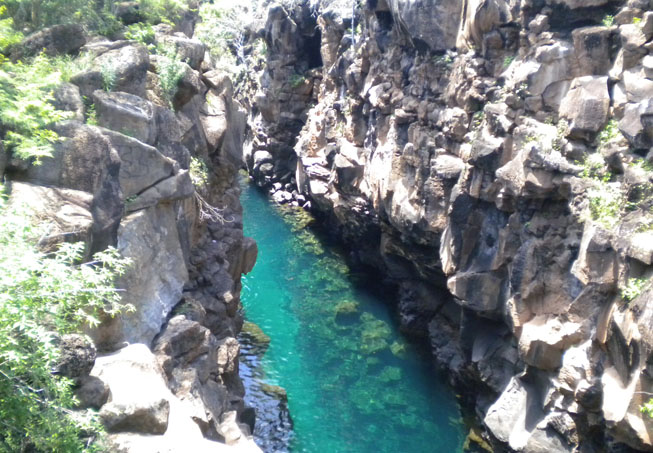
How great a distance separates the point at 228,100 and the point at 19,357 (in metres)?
14.1

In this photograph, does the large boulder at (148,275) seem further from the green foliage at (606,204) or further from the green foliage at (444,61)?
the green foliage at (444,61)

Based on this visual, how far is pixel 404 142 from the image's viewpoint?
22406 mm

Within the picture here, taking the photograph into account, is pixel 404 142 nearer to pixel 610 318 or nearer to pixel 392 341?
pixel 392 341

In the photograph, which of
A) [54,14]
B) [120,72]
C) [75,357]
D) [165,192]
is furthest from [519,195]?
[54,14]

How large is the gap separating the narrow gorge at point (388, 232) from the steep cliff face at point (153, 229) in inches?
2.0

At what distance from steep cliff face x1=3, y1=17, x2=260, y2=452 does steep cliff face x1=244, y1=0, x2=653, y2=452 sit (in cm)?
694

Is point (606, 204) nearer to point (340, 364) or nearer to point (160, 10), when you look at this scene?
point (340, 364)

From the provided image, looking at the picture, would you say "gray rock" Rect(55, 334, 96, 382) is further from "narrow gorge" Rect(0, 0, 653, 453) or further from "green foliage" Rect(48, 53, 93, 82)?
"green foliage" Rect(48, 53, 93, 82)

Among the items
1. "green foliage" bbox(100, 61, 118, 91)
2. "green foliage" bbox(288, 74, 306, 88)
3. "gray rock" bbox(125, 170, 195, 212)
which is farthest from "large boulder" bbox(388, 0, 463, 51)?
"green foliage" bbox(288, 74, 306, 88)

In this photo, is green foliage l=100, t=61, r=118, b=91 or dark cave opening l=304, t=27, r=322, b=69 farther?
dark cave opening l=304, t=27, r=322, b=69

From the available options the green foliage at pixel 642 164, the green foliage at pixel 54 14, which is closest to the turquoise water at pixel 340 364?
the green foliage at pixel 642 164

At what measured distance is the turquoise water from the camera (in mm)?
17047

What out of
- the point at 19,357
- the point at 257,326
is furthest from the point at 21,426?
the point at 257,326

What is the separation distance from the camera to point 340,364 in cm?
2066
